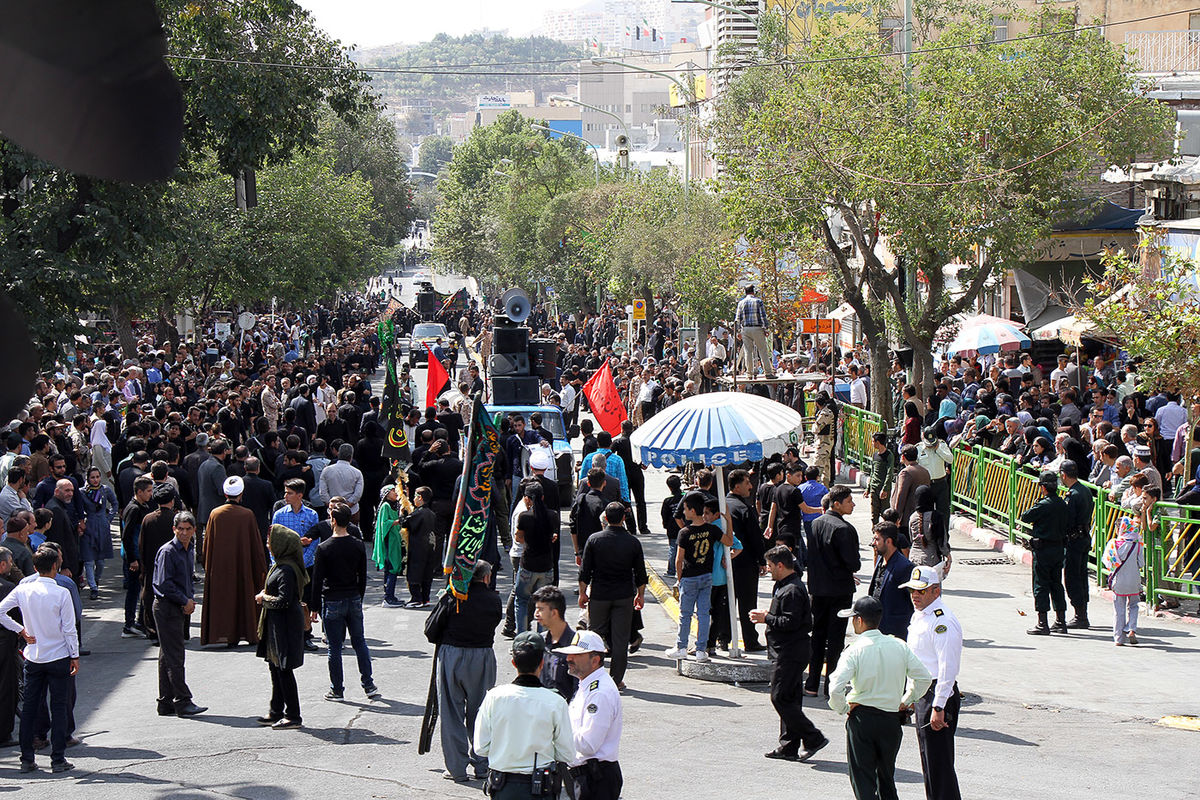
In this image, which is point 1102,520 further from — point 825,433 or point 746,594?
point 825,433

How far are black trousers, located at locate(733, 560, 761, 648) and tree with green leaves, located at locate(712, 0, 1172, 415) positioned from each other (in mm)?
10354

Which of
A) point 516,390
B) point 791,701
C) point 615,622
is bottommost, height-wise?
point 791,701

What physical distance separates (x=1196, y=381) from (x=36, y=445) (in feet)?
40.7

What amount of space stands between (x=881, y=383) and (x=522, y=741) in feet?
59.8

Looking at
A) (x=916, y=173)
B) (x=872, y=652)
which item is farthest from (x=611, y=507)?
(x=916, y=173)

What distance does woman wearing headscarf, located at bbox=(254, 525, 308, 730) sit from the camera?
9789 mm

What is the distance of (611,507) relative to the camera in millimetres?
10508

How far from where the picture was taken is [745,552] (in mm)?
11875

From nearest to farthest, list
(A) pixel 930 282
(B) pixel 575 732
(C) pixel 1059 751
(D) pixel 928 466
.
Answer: (B) pixel 575 732 → (C) pixel 1059 751 → (D) pixel 928 466 → (A) pixel 930 282

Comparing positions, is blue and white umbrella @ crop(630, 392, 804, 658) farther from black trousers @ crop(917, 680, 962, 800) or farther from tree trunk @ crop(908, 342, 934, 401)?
tree trunk @ crop(908, 342, 934, 401)

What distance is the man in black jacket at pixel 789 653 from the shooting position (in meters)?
9.02

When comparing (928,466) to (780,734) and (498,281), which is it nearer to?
(780,734)

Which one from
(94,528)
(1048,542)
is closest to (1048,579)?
(1048,542)

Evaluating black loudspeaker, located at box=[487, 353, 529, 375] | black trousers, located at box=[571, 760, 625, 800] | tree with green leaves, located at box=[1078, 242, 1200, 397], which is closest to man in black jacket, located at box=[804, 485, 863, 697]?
black trousers, located at box=[571, 760, 625, 800]
